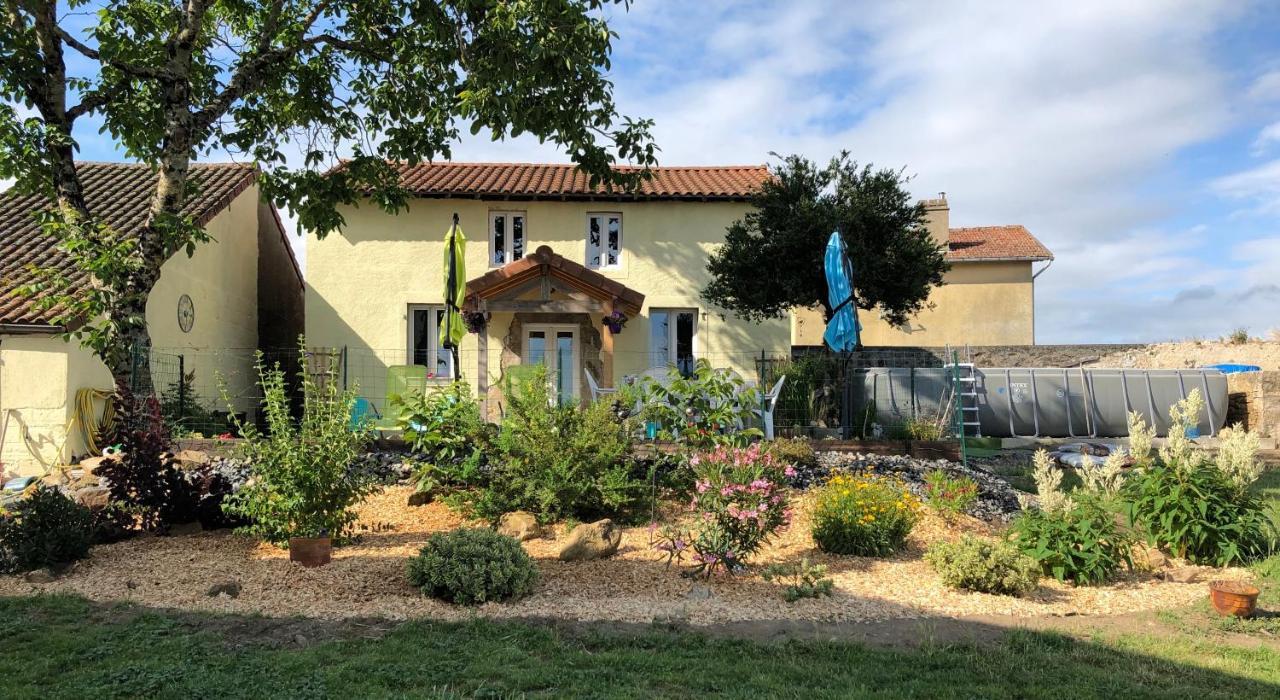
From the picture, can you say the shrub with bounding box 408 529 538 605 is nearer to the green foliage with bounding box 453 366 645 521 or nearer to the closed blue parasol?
the green foliage with bounding box 453 366 645 521

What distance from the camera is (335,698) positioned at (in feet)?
12.5

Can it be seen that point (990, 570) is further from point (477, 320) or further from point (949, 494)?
point (477, 320)

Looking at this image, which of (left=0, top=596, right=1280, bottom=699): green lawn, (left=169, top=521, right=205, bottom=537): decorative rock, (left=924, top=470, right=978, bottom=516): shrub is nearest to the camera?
(left=0, top=596, right=1280, bottom=699): green lawn

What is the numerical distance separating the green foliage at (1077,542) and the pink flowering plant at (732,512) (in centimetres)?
207

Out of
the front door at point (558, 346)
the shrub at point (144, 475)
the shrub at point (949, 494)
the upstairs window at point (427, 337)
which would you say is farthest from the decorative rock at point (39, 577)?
the upstairs window at point (427, 337)

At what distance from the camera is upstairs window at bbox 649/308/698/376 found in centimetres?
1714

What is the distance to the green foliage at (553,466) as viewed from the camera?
7.73 metres

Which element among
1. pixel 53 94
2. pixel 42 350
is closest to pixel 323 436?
pixel 53 94

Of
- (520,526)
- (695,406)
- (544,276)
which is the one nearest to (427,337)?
(544,276)

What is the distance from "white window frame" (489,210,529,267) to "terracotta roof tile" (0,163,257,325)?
15.6 ft

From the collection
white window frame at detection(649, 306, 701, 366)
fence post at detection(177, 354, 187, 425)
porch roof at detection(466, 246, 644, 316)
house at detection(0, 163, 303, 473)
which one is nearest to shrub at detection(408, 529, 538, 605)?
house at detection(0, 163, 303, 473)

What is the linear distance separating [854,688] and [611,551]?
317cm

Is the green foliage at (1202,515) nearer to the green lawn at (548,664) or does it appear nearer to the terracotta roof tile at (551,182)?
the green lawn at (548,664)

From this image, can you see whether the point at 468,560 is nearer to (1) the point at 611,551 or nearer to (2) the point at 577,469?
(1) the point at 611,551
